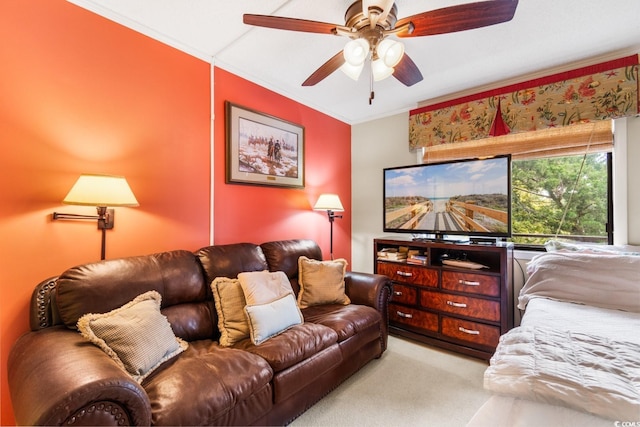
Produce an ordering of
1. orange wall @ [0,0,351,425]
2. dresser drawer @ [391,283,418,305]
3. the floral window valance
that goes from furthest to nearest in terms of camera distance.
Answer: dresser drawer @ [391,283,418,305] < the floral window valance < orange wall @ [0,0,351,425]

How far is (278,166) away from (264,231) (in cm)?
72

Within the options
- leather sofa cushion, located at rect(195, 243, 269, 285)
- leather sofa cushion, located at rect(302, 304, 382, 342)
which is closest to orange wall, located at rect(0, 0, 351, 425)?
leather sofa cushion, located at rect(195, 243, 269, 285)

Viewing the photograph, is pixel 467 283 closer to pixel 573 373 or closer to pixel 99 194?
pixel 573 373

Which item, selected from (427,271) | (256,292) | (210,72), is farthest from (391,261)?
(210,72)

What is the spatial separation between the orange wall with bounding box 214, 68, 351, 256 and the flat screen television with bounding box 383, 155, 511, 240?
80 cm

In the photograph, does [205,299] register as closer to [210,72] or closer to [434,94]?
[210,72]

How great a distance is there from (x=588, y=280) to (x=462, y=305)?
91 centimetres

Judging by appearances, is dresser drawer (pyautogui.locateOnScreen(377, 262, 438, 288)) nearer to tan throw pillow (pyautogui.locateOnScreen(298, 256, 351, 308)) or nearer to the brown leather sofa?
the brown leather sofa

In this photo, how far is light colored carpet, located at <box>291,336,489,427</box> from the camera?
170 cm

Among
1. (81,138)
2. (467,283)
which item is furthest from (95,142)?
(467,283)

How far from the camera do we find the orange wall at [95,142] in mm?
1517

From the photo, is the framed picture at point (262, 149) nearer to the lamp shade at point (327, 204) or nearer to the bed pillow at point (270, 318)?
the lamp shade at point (327, 204)

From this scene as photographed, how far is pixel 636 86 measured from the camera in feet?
7.10

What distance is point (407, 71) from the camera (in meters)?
1.90
